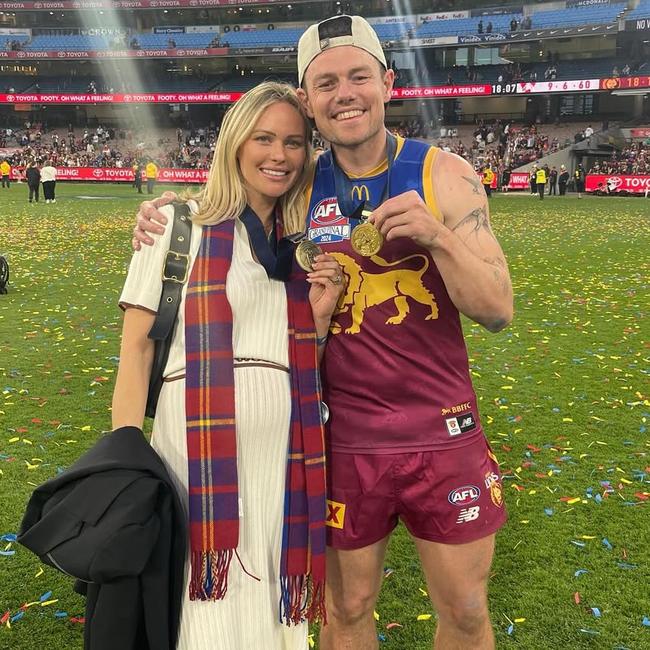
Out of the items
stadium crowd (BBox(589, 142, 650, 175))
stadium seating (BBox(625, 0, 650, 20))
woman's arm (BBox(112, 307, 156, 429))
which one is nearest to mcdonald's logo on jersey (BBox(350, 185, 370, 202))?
woman's arm (BBox(112, 307, 156, 429))

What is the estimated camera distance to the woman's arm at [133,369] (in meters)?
2.12

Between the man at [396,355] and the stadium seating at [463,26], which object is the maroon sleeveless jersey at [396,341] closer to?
the man at [396,355]

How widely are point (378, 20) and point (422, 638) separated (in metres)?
54.8

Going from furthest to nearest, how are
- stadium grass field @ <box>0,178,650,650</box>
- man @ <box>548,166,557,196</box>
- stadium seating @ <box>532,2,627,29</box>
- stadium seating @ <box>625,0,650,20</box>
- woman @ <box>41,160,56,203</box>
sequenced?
stadium seating @ <box>532,2,627,29</box> → stadium seating @ <box>625,0,650,20</box> → man @ <box>548,166,557,196</box> → woman @ <box>41,160,56,203</box> → stadium grass field @ <box>0,178,650,650</box>

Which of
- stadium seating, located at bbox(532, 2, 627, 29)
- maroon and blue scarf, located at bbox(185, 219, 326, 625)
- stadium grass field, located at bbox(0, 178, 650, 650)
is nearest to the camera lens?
maroon and blue scarf, located at bbox(185, 219, 326, 625)

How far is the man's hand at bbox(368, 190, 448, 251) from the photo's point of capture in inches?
78.1

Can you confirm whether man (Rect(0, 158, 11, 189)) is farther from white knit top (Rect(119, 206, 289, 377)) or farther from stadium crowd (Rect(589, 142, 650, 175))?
white knit top (Rect(119, 206, 289, 377))

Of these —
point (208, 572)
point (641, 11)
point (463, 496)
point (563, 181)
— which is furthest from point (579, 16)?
point (208, 572)

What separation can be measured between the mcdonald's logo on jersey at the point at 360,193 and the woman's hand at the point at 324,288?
0.26 metres

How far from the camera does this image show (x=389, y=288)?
2.30m

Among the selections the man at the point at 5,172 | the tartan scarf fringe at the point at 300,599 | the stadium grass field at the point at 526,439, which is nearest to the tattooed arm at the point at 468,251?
the tartan scarf fringe at the point at 300,599

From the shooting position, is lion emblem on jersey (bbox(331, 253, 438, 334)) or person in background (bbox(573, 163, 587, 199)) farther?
person in background (bbox(573, 163, 587, 199))

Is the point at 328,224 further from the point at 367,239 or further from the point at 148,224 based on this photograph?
the point at 148,224

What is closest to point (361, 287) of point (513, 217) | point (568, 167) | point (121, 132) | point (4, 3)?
point (513, 217)
